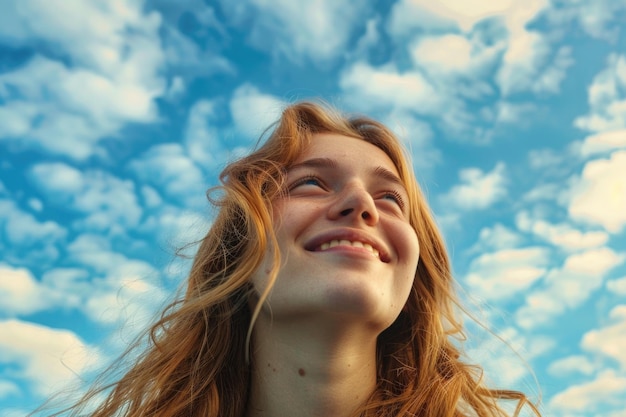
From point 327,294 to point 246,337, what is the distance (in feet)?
3.16

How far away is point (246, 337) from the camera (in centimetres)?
380

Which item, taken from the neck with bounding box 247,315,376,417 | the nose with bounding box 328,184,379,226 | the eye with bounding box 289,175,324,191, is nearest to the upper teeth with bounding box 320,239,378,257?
the nose with bounding box 328,184,379,226

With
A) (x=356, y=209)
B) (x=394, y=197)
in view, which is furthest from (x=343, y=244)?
(x=394, y=197)

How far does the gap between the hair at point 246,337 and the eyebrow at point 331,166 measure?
0.13 meters

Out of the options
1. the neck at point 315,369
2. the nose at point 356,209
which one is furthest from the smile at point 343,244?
the neck at point 315,369

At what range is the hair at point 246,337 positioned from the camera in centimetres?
355

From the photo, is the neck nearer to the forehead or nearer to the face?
the face

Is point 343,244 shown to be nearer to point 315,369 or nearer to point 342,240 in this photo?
point 342,240

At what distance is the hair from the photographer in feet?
11.6

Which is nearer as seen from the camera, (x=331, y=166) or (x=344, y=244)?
(x=344, y=244)

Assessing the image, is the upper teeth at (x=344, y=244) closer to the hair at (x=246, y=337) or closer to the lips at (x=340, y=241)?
the lips at (x=340, y=241)

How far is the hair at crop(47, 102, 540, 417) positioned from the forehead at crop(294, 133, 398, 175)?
3.2 inches

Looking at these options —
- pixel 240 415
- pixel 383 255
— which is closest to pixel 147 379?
pixel 240 415

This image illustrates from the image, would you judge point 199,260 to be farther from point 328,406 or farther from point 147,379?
point 328,406
